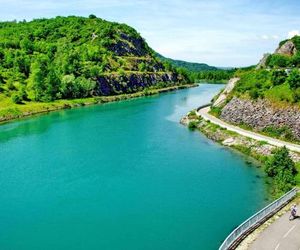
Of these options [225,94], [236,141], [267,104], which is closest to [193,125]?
[225,94]

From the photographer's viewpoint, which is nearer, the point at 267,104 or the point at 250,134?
the point at 250,134

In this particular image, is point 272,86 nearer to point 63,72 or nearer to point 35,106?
point 35,106

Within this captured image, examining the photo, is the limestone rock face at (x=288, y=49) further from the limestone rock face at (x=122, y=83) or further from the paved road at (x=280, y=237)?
the paved road at (x=280, y=237)

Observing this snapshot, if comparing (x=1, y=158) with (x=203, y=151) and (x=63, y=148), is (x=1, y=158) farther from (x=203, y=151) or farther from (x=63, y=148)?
(x=203, y=151)

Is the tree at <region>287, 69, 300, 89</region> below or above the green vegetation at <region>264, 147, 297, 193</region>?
above

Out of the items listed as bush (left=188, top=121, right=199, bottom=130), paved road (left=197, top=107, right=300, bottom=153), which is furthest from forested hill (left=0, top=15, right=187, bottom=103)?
paved road (left=197, top=107, right=300, bottom=153)

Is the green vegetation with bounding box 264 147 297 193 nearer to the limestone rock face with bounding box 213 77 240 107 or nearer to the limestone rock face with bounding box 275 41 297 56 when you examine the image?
the limestone rock face with bounding box 213 77 240 107

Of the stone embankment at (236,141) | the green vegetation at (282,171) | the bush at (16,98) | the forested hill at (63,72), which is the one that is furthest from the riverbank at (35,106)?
the green vegetation at (282,171)
